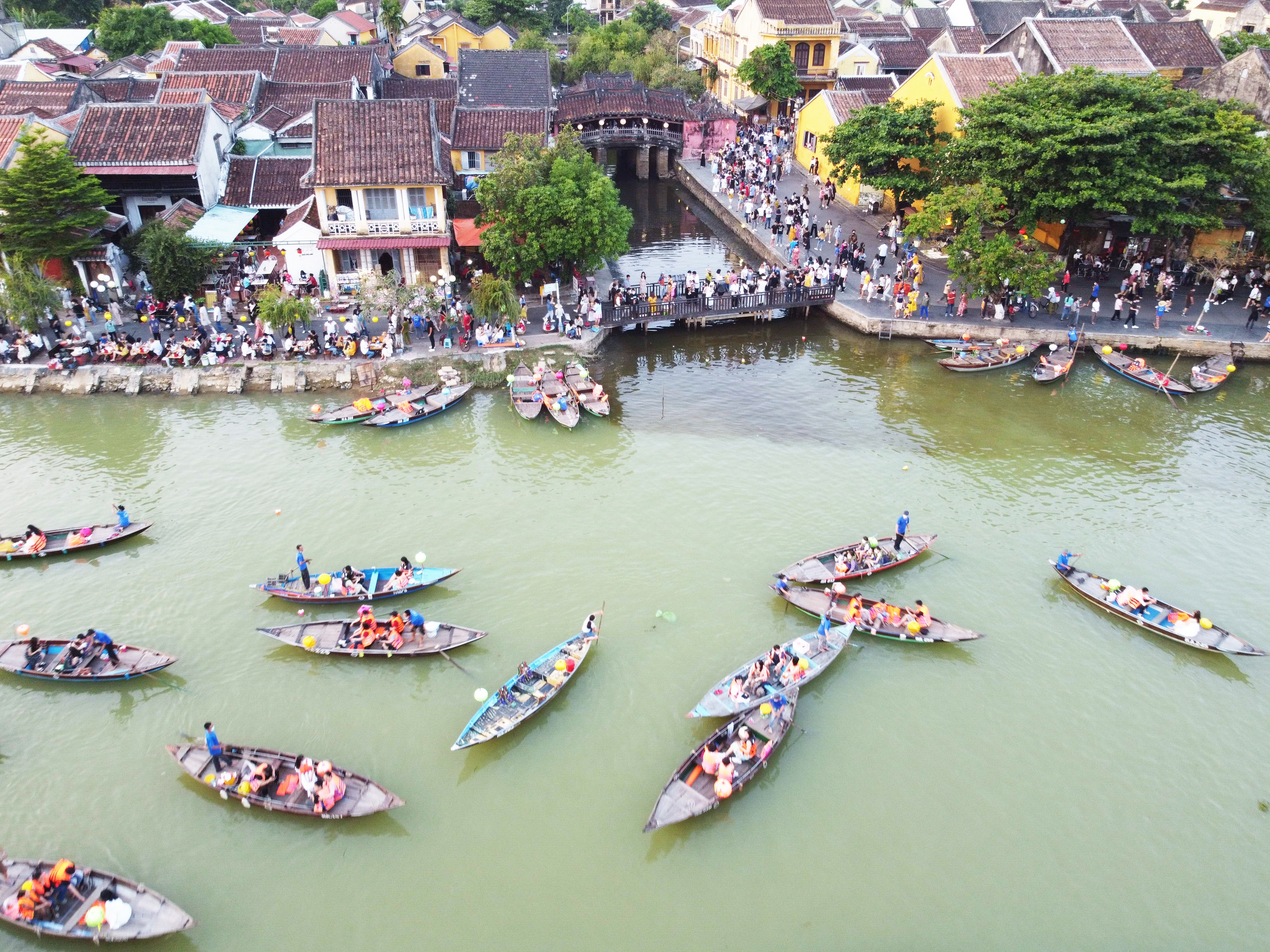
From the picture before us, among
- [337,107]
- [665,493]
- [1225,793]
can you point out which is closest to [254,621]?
[665,493]

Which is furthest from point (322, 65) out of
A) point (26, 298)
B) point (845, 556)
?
point (845, 556)

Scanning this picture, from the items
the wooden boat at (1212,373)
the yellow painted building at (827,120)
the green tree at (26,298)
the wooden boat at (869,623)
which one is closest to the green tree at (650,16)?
the yellow painted building at (827,120)

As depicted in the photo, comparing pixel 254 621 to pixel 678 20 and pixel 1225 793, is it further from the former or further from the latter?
pixel 678 20

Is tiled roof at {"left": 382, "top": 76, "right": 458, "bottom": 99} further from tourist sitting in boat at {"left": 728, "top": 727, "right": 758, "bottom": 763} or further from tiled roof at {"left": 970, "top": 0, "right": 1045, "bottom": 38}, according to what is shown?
tourist sitting in boat at {"left": 728, "top": 727, "right": 758, "bottom": 763}

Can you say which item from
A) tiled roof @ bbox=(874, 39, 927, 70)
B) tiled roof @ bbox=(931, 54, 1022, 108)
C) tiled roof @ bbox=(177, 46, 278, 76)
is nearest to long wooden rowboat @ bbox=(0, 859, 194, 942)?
tiled roof @ bbox=(931, 54, 1022, 108)

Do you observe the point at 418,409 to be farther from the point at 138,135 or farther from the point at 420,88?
the point at 420,88

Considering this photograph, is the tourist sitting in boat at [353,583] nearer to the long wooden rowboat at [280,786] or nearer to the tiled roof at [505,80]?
the long wooden rowboat at [280,786]

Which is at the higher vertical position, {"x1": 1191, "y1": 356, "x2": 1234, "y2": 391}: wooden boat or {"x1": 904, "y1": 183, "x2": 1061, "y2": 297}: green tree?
{"x1": 904, "y1": 183, "x2": 1061, "y2": 297}: green tree
